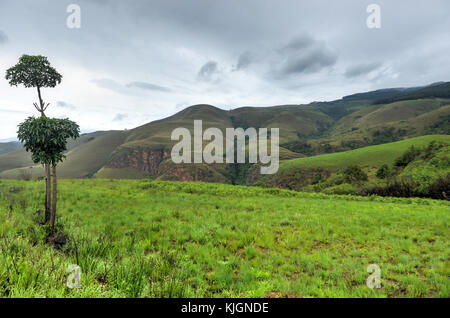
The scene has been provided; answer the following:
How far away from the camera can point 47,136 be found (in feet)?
32.0

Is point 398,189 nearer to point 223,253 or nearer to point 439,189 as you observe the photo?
point 439,189

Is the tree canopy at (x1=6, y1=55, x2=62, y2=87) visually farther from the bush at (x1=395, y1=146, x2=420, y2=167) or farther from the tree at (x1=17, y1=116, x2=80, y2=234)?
the bush at (x1=395, y1=146, x2=420, y2=167)

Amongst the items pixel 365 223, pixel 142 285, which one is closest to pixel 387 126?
pixel 365 223

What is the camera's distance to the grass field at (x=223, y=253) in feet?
15.0

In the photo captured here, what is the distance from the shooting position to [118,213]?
12.5 meters

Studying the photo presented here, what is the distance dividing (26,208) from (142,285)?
1394 cm

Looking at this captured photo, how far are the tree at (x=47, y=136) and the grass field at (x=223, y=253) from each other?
10.6 feet

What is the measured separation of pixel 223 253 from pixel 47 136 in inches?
411

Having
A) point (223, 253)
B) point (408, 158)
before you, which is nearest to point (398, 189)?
point (223, 253)

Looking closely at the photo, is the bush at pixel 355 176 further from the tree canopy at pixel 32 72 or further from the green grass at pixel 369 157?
the tree canopy at pixel 32 72

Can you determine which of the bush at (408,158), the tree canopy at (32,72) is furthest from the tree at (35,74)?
the bush at (408,158)

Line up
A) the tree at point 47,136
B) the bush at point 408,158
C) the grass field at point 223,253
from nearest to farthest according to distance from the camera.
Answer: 1. the grass field at point 223,253
2. the tree at point 47,136
3. the bush at point 408,158

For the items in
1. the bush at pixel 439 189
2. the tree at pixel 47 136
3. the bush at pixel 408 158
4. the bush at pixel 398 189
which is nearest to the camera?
the tree at pixel 47 136
